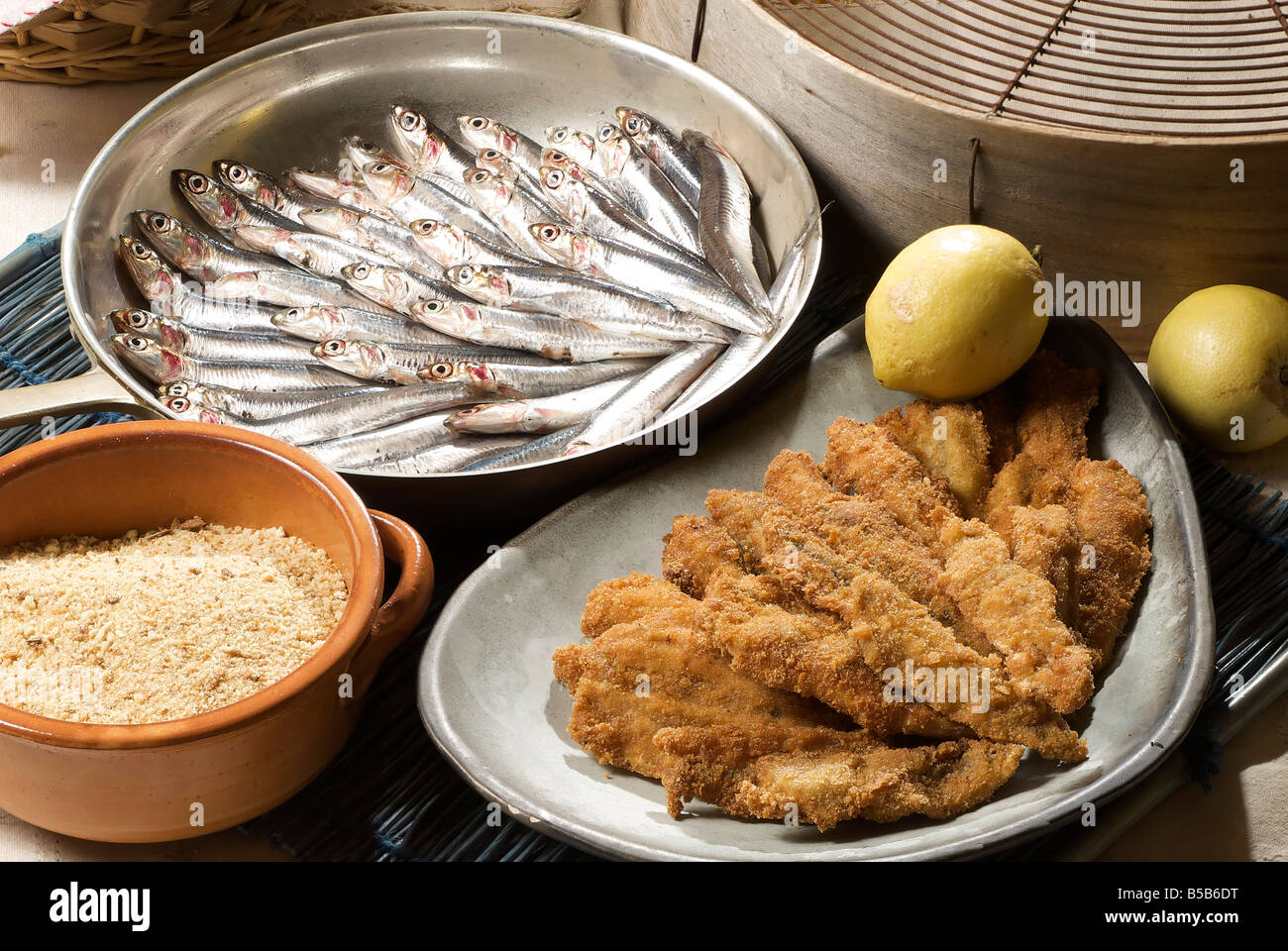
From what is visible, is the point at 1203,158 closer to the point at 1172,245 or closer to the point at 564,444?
the point at 1172,245

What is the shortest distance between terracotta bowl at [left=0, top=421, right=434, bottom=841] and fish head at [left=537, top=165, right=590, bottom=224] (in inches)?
42.9

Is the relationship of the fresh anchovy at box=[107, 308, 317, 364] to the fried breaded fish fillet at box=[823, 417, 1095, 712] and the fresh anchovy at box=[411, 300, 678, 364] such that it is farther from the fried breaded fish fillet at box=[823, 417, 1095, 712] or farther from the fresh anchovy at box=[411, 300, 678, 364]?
the fried breaded fish fillet at box=[823, 417, 1095, 712]

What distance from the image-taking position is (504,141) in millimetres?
2863

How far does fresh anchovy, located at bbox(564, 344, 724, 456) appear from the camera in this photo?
228 centimetres

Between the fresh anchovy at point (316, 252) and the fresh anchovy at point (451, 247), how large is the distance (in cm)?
9

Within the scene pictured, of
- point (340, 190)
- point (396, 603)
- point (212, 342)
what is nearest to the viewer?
point (396, 603)

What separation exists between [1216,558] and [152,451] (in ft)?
5.92

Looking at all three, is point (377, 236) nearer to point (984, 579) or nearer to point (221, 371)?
point (221, 371)

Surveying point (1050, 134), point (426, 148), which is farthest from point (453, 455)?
point (1050, 134)

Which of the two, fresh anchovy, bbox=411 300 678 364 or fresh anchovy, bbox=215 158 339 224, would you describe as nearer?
fresh anchovy, bbox=411 300 678 364

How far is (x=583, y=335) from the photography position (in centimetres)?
247

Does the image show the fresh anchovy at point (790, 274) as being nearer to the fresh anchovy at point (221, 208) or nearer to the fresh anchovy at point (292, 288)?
the fresh anchovy at point (292, 288)

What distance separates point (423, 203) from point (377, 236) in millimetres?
146

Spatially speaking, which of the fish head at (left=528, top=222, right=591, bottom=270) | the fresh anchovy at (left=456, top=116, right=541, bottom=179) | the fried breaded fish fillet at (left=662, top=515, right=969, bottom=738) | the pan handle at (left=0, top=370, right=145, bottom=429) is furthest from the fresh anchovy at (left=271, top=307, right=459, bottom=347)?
the fried breaded fish fillet at (left=662, top=515, right=969, bottom=738)
